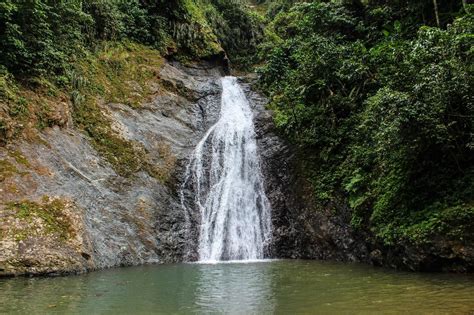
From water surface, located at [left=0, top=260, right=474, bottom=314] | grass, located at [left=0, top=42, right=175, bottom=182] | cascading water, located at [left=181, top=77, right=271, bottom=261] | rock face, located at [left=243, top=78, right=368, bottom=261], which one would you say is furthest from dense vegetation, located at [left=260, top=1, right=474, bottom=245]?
grass, located at [left=0, top=42, right=175, bottom=182]

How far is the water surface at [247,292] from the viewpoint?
22.3ft

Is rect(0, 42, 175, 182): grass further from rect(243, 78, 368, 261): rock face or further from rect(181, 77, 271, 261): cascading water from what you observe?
rect(243, 78, 368, 261): rock face

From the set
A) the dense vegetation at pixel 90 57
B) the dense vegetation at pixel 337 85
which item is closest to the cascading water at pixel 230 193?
the dense vegetation at pixel 90 57

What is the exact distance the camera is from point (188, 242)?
15.4 metres

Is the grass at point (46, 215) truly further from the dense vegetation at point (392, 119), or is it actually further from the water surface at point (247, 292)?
the dense vegetation at point (392, 119)

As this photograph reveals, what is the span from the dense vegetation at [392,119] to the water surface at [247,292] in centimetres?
183

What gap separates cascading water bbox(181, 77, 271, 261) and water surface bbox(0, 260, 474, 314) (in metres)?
3.73

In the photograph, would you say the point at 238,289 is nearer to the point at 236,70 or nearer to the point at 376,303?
the point at 376,303

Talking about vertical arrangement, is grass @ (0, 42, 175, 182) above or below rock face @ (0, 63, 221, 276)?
above

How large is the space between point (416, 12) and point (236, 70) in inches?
583

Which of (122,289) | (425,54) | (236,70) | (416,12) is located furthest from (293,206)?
(236,70)

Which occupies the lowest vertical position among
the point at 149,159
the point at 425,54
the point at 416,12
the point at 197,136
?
the point at 149,159

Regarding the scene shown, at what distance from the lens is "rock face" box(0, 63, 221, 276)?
36.8 feet

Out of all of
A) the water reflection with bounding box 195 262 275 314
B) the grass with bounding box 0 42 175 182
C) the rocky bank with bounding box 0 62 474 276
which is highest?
the grass with bounding box 0 42 175 182
